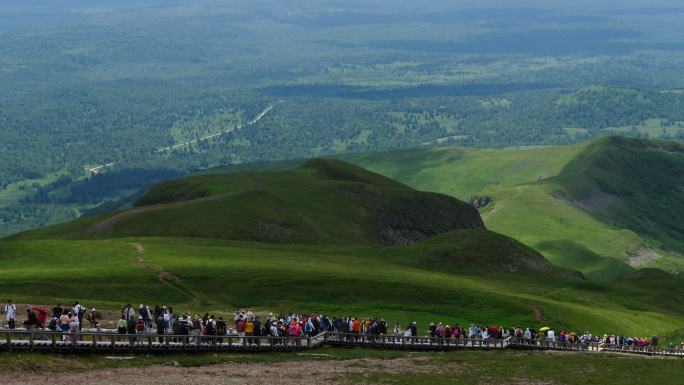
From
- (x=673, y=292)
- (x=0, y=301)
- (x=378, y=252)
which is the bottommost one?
(x=673, y=292)

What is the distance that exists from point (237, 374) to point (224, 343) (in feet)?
21.5

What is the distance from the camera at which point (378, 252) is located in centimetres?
14262

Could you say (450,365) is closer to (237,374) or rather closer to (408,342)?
(408,342)

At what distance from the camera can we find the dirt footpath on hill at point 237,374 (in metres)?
54.8

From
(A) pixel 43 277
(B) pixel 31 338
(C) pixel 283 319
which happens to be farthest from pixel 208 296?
(B) pixel 31 338

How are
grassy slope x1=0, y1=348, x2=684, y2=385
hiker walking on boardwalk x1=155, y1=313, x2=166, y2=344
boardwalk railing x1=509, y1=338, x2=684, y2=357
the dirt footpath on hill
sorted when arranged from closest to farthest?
the dirt footpath on hill < grassy slope x1=0, y1=348, x2=684, y2=385 < hiker walking on boardwalk x1=155, y1=313, x2=166, y2=344 < boardwalk railing x1=509, y1=338, x2=684, y2=357

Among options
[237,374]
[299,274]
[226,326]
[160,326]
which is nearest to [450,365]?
[226,326]

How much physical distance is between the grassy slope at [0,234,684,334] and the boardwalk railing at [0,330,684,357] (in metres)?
18.5

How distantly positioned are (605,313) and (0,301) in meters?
65.4

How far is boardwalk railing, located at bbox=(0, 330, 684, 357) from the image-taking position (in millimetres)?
58594

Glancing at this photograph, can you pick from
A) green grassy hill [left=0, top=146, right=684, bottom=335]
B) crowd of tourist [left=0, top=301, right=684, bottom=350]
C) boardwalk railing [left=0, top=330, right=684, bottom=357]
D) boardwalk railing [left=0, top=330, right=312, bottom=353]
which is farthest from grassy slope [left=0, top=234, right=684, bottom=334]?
boardwalk railing [left=0, top=330, right=312, bottom=353]

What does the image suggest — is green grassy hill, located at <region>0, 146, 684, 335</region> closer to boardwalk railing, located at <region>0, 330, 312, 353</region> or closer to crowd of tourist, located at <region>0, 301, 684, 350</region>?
crowd of tourist, located at <region>0, 301, 684, 350</region>

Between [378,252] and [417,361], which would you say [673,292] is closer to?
[378,252]

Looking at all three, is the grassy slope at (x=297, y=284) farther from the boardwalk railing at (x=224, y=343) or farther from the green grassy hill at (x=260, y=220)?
the boardwalk railing at (x=224, y=343)
